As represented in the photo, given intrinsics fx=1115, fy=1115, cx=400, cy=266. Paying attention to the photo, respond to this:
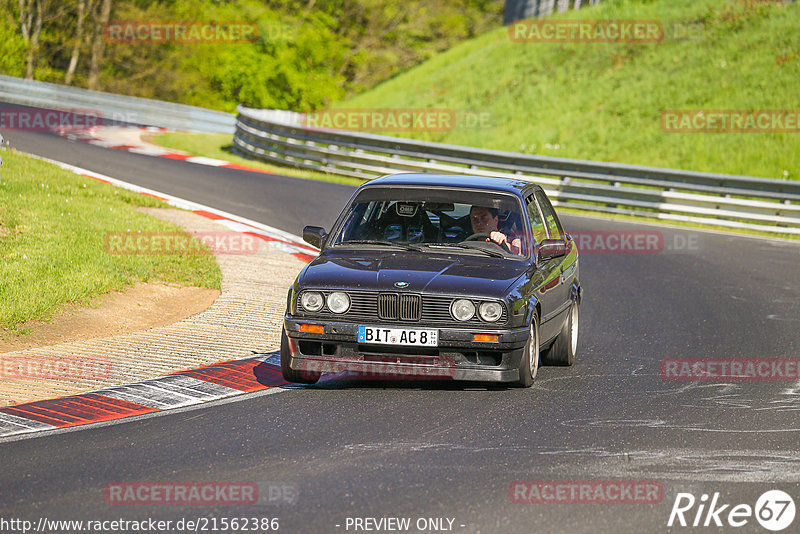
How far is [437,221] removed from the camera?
9.28 metres

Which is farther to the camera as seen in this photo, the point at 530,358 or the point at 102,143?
the point at 102,143

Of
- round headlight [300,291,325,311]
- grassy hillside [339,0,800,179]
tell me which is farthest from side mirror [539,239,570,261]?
grassy hillside [339,0,800,179]

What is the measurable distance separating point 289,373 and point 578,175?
53.4ft

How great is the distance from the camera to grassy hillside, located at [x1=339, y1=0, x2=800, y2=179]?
29.9 metres

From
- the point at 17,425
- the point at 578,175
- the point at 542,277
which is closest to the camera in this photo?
the point at 17,425

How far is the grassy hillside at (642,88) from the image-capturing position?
29922 millimetres

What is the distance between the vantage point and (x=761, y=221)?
2214cm

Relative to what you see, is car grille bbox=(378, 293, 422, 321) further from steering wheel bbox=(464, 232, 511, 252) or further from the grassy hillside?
the grassy hillside

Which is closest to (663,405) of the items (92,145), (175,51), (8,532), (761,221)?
(8,532)

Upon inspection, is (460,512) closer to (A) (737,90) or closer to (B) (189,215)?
(B) (189,215)

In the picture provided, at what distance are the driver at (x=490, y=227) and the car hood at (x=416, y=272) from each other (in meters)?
0.24

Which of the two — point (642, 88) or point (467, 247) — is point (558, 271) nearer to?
point (467, 247)

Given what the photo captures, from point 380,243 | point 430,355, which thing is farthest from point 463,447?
point 380,243

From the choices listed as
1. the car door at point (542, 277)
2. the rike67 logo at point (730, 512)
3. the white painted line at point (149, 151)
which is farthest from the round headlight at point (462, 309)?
the white painted line at point (149, 151)
